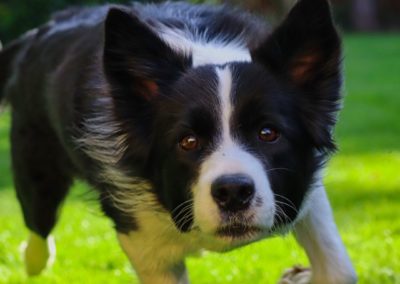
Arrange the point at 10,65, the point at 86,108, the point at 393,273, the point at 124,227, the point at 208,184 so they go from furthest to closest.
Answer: the point at 10,65 → the point at 393,273 → the point at 86,108 → the point at 124,227 → the point at 208,184

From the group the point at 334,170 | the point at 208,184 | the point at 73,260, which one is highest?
the point at 208,184

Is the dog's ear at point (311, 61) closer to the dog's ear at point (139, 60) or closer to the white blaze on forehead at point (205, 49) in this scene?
the white blaze on forehead at point (205, 49)

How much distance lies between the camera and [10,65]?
7031mm

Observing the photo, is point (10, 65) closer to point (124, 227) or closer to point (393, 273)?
point (124, 227)

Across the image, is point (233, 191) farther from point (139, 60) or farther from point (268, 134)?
point (139, 60)

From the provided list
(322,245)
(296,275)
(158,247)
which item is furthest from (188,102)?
(296,275)

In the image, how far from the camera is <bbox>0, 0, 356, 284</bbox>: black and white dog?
164 inches

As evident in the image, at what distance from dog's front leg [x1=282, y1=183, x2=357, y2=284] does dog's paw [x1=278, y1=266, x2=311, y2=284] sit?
9.3 inches

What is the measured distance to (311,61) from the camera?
4633 millimetres

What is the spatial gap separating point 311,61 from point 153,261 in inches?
49.7

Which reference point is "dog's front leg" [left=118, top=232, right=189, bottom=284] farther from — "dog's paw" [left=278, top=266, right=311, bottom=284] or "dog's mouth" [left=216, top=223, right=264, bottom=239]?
"dog's paw" [left=278, top=266, right=311, bottom=284]

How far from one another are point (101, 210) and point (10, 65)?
85.3 inches

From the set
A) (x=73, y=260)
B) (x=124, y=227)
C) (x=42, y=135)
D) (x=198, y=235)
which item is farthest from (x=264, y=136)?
(x=73, y=260)

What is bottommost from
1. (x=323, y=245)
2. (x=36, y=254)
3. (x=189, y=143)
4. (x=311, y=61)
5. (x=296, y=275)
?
(x=36, y=254)
